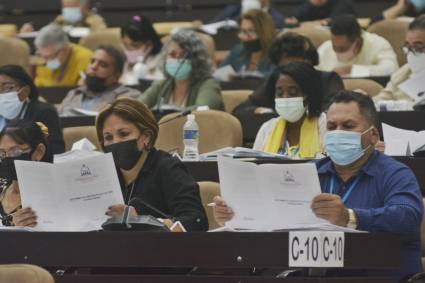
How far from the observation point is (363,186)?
202 inches

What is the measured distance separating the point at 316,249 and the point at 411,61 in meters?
3.70

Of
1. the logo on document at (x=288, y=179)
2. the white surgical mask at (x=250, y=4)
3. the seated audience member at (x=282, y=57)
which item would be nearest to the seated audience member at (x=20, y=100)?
the seated audience member at (x=282, y=57)

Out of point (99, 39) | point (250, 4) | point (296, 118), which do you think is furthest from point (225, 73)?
point (296, 118)

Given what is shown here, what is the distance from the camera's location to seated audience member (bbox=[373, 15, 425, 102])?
7.82 m

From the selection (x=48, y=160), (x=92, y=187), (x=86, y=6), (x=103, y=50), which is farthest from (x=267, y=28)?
(x=92, y=187)

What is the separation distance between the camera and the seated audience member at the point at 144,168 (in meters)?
5.41

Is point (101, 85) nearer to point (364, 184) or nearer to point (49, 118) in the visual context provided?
point (49, 118)

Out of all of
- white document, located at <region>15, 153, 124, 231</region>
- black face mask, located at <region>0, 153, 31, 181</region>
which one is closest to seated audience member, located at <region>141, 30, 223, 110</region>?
black face mask, located at <region>0, 153, 31, 181</region>

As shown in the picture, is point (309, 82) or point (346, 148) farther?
point (309, 82)

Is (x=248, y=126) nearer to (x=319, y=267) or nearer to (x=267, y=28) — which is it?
(x=267, y=28)

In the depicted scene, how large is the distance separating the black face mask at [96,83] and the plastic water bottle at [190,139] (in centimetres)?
193

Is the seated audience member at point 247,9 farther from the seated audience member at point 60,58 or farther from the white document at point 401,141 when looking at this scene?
the white document at point 401,141

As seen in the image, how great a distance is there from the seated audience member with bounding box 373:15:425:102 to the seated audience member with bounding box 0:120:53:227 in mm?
2654

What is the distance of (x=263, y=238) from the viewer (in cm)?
449
